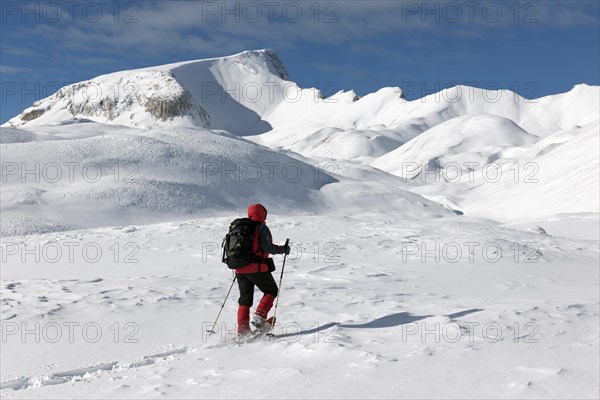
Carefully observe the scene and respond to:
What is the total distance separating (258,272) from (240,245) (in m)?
0.44

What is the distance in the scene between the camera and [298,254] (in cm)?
1455

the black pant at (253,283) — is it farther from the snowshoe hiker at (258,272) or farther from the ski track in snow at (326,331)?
the ski track in snow at (326,331)

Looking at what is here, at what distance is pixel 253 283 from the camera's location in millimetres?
7039

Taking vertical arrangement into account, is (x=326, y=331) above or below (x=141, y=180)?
below

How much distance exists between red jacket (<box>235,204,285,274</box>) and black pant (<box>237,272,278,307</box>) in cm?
8

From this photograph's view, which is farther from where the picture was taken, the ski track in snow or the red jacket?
the red jacket

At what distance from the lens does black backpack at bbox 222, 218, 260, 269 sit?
6703 mm

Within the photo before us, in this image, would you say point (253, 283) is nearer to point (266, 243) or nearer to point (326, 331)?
point (266, 243)

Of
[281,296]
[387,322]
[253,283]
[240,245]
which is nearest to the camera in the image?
[240,245]

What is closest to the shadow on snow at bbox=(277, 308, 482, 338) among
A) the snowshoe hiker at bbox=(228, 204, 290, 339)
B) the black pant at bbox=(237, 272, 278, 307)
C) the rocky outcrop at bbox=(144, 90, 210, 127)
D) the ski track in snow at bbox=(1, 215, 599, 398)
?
the ski track in snow at bbox=(1, 215, 599, 398)

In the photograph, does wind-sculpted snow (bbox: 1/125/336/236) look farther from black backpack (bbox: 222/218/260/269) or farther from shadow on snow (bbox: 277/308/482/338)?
shadow on snow (bbox: 277/308/482/338)

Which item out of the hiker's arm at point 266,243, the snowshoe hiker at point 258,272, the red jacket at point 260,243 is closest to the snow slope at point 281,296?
the snowshoe hiker at point 258,272

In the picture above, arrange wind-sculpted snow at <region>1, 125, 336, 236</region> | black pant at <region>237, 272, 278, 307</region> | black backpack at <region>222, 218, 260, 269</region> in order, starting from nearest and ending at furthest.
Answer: black backpack at <region>222, 218, 260, 269</region>, black pant at <region>237, 272, 278, 307</region>, wind-sculpted snow at <region>1, 125, 336, 236</region>

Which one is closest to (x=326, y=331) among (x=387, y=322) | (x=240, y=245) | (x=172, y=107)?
(x=387, y=322)
